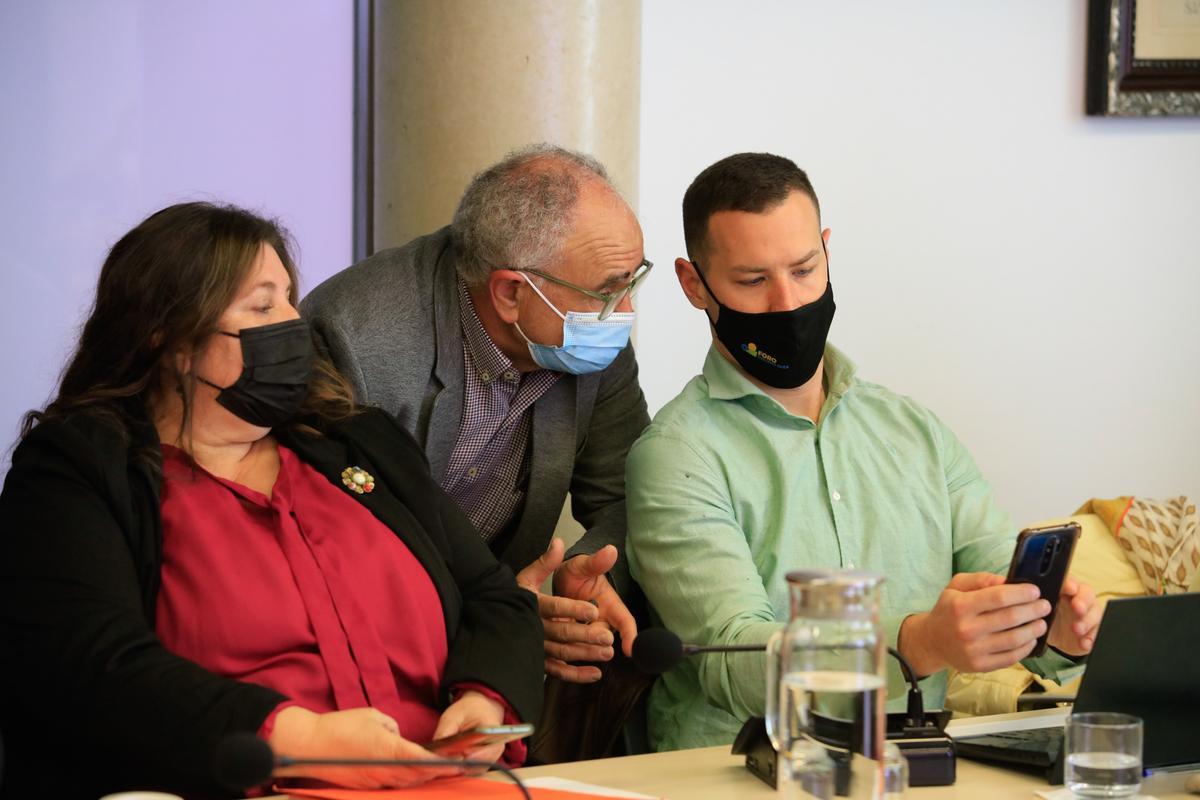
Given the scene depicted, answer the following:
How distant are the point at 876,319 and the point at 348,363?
1.58 metres

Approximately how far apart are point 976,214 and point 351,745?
2484mm

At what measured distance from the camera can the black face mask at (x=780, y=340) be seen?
230cm

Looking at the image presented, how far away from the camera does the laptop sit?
5.21 feet

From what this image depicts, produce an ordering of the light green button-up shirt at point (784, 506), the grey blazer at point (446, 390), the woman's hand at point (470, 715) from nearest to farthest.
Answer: the woman's hand at point (470, 715) → the light green button-up shirt at point (784, 506) → the grey blazer at point (446, 390)

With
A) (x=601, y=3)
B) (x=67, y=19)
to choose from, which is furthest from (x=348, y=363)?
(x=67, y=19)

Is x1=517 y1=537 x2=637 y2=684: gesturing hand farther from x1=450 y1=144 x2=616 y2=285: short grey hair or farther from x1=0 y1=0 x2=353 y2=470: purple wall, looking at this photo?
x1=0 y1=0 x2=353 y2=470: purple wall

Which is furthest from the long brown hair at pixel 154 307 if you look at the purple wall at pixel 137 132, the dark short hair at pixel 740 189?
the purple wall at pixel 137 132

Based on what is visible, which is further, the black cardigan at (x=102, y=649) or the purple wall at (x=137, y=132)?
the purple wall at (x=137, y=132)

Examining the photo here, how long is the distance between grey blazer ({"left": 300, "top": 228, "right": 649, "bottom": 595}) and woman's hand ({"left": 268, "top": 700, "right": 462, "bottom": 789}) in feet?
2.87

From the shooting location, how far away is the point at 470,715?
73.0 inches

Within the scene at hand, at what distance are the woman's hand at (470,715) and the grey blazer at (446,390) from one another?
580mm

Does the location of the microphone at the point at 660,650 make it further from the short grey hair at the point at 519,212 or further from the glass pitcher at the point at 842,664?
the short grey hair at the point at 519,212

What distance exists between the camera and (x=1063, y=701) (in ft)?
6.36

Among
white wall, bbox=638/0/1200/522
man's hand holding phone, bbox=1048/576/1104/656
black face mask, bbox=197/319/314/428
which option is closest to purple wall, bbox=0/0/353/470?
white wall, bbox=638/0/1200/522
